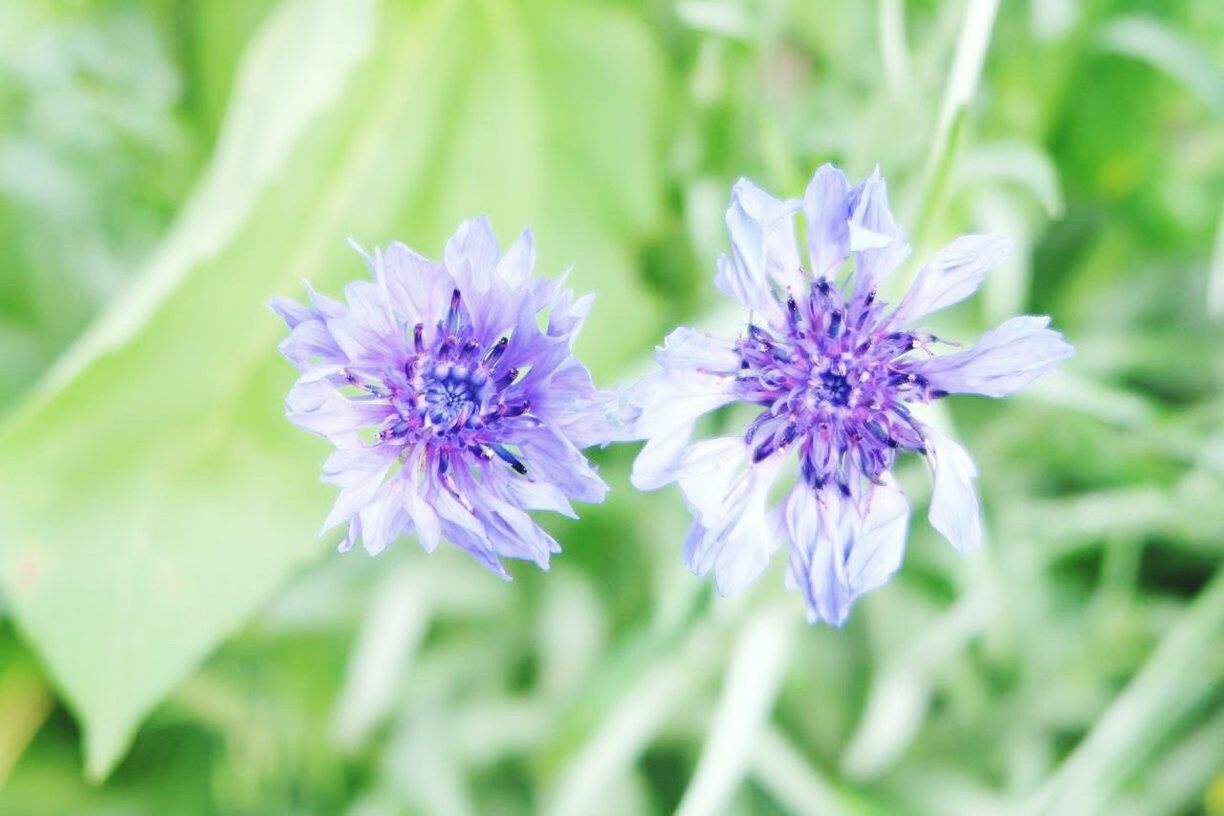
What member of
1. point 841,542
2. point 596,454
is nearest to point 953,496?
point 841,542

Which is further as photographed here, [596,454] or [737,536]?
[596,454]

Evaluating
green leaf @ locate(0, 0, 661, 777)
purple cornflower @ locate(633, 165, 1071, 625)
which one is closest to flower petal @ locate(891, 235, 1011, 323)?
purple cornflower @ locate(633, 165, 1071, 625)

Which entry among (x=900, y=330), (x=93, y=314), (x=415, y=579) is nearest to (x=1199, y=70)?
(x=900, y=330)

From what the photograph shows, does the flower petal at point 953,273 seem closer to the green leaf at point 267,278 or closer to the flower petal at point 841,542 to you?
the flower petal at point 841,542

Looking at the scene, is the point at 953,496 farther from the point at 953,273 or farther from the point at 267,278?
the point at 267,278

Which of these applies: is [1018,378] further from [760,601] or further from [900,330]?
[760,601]

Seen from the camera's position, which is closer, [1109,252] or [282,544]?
[282,544]

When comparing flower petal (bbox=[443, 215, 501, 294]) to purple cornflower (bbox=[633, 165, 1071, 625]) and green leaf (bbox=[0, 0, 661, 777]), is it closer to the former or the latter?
purple cornflower (bbox=[633, 165, 1071, 625])
